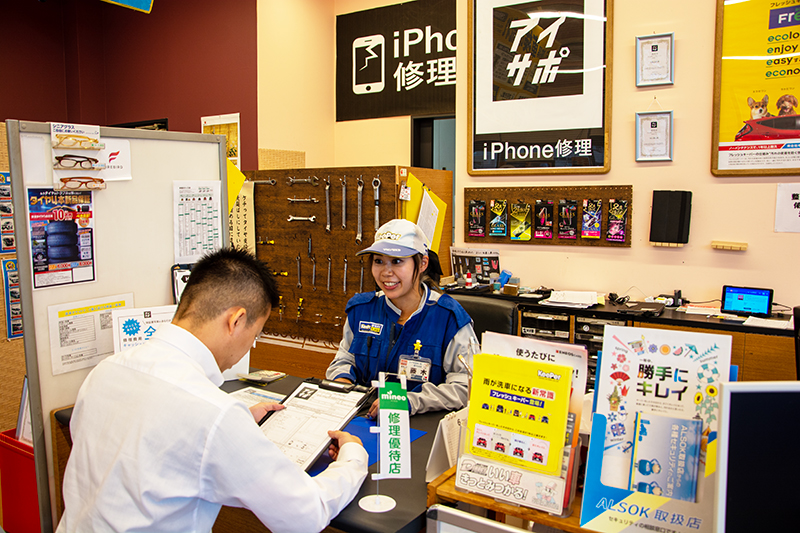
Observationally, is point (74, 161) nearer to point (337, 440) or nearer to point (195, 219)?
point (195, 219)

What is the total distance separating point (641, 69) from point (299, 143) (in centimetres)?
297

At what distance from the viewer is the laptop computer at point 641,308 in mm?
2988

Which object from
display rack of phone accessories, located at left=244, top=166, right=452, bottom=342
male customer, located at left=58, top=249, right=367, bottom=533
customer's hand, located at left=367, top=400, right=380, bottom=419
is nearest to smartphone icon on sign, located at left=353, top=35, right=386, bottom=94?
display rack of phone accessories, located at left=244, top=166, right=452, bottom=342

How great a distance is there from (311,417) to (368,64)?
4276 millimetres

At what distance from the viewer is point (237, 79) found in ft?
16.2

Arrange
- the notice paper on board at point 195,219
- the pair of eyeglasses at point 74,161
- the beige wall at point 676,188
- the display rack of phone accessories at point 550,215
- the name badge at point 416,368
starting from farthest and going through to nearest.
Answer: the display rack of phone accessories at point 550,215 → the beige wall at point 676,188 → the notice paper on board at point 195,219 → the name badge at point 416,368 → the pair of eyeglasses at point 74,161

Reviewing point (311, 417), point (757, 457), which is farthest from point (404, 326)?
point (757, 457)

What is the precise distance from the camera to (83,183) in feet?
6.28

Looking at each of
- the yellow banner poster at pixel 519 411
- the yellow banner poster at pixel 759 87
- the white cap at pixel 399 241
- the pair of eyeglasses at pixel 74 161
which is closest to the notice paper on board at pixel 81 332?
the pair of eyeglasses at pixel 74 161

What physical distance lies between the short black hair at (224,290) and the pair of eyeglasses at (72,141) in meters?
0.87

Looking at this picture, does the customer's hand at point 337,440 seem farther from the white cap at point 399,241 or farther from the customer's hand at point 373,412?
the white cap at point 399,241

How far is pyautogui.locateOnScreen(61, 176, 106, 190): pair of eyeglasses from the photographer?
1877 millimetres

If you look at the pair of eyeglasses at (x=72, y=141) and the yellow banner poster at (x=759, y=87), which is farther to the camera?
the yellow banner poster at (x=759, y=87)

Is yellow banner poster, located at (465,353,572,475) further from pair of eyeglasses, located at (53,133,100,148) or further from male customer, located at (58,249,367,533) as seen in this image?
pair of eyeglasses, located at (53,133,100,148)
